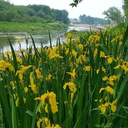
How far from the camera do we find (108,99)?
101cm

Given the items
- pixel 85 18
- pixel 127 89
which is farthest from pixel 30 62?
pixel 85 18

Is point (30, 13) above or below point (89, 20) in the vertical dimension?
above

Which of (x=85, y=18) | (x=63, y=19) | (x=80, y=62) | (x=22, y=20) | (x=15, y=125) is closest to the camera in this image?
(x=15, y=125)

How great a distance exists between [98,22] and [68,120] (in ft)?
490

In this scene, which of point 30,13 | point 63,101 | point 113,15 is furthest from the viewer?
point 30,13

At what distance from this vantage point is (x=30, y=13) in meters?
85.2

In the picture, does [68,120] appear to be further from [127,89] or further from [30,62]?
[30,62]

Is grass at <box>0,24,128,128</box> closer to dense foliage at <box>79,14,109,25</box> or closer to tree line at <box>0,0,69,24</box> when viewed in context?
tree line at <box>0,0,69,24</box>

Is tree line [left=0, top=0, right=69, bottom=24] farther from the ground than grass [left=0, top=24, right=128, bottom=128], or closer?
farther from the ground

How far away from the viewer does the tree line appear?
57.8 meters

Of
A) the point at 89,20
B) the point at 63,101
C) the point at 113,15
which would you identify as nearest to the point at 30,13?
the point at 113,15

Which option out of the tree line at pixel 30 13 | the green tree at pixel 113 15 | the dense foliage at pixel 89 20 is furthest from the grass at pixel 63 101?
the dense foliage at pixel 89 20

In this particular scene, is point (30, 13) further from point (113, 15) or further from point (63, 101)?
point (63, 101)

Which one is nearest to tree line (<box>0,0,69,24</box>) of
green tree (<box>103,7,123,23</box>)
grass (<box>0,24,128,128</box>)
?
green tree (<box>103,7,123,23</box>)
